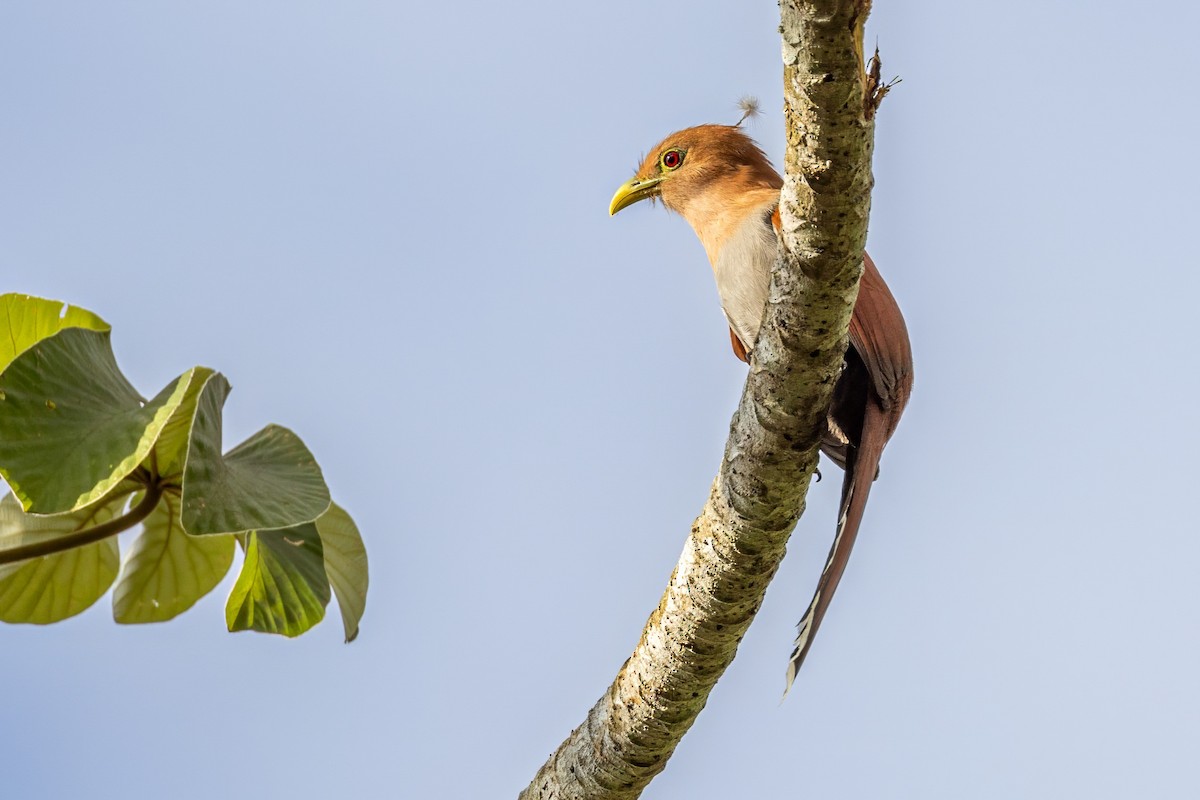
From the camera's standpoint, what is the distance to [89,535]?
6.63 feet

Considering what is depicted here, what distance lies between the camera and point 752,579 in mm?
2996

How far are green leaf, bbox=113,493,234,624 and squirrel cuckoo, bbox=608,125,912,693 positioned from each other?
1.50 m

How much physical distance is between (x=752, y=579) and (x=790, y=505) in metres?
0.24

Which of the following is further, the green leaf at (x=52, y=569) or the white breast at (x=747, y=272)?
the white breast at (x=747, y=272)

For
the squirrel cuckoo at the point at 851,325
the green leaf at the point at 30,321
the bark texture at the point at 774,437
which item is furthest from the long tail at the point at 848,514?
the green leaf at the point at 30,321

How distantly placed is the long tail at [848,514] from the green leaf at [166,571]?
1492 mm

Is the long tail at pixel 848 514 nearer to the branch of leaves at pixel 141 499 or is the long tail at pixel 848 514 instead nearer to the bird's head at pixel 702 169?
the branch of leaves at pixel 141 499

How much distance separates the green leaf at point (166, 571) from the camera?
2.47 meters

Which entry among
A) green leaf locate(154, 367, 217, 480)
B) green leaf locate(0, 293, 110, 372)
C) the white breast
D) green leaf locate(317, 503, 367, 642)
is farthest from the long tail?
green leaf locate(0, 293, 110, 372)

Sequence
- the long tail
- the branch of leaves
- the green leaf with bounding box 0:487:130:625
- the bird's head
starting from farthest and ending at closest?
1. the bird's head
2. the long tail
3. the green leaf with bounding box 0:487:130:625
4. the branch of leaves

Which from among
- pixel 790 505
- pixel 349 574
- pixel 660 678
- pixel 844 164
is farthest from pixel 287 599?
pixel 844 164

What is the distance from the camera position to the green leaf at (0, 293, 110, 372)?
2180mm

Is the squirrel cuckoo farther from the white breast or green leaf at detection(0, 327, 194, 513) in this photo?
green leaf at detection(0, 327, 194, 513)

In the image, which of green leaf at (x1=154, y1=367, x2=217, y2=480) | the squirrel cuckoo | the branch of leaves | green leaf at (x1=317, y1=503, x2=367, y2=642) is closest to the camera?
the branch of leaves
